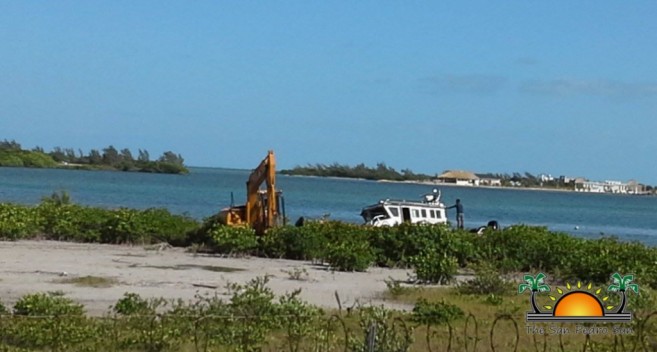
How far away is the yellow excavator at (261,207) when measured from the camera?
103 feet

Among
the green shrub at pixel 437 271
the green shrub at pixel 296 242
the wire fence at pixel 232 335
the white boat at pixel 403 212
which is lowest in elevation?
the wire fence at pixel 232 335

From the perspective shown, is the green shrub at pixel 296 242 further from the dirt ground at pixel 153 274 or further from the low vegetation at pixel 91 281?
the low vegetation at pixel 91 281

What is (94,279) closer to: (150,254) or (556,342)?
(150,254)

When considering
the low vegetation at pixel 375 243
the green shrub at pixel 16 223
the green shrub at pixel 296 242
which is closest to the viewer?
the low vegetation at pixel 375 243

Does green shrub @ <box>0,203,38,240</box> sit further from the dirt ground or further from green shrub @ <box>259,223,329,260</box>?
green shrub @ <box>259,223,329,260</box>

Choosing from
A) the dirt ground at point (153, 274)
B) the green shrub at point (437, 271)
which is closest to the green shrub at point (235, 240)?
the dirt ground at point (153, 274)

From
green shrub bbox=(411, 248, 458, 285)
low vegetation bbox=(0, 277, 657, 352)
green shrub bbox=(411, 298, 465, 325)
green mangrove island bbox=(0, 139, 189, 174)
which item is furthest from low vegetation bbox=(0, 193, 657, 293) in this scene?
green mangrove island bbox=(0, 139, 189, 174)

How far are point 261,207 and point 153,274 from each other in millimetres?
9616

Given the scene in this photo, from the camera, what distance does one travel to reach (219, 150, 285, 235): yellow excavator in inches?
1231

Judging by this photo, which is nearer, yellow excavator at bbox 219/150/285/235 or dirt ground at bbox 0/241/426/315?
dirt ground at bbox 0/241/426/315

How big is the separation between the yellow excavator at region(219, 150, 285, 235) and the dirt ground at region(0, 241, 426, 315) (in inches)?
92.7

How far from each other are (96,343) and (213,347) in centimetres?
126

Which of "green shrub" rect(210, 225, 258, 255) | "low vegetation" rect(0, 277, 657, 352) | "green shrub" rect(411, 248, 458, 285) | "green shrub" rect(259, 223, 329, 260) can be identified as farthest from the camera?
"green shrub" rect(210, 225, 258, 255)

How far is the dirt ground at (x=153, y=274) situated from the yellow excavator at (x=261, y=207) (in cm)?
236
